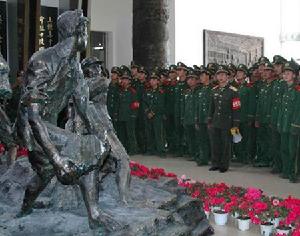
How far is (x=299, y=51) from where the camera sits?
18781mm

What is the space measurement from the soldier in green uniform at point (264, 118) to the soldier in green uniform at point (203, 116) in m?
0.82

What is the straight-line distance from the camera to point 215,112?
8.48 metres

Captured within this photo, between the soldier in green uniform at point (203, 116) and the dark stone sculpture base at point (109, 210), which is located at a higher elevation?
the soldier in green uniform at point (203, 116)

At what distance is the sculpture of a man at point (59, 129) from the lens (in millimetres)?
3768

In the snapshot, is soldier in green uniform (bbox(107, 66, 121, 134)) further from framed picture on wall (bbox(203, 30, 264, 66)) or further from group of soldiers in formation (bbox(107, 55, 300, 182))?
framed picture on wall (bbox(203, 30, 264, 66))

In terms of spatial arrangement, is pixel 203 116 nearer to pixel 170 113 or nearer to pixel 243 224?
pixel 170 113

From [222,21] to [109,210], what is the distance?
37.8ft

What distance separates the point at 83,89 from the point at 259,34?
13264 millimetres

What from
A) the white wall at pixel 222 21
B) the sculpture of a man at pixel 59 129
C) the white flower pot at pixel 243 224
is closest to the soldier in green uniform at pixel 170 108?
the white wall at pixel 222 21

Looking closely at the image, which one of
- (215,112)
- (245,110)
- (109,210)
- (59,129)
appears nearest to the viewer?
(59,129)

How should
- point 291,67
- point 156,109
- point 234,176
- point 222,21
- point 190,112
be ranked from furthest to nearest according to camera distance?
point 222,21
point 156,109
point 190,112
point 234,176
point 291,67

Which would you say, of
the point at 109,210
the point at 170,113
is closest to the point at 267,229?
the point at 109,210

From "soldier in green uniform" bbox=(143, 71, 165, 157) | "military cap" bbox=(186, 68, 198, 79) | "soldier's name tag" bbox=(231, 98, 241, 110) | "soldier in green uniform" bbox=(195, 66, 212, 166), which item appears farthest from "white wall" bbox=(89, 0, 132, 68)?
"soldier's name tag" bbox=(231, 98, 241, 110)

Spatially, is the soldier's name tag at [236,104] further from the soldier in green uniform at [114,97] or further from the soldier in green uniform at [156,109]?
the soldier in green uniform at [114,97]
